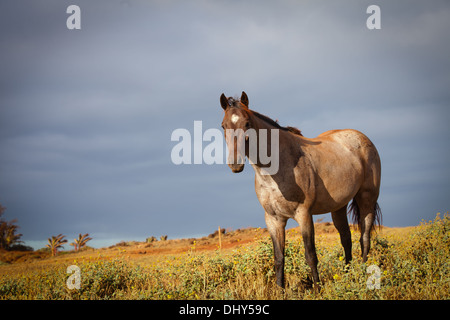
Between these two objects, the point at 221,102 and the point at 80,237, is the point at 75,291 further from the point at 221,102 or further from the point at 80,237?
the point at 80,237

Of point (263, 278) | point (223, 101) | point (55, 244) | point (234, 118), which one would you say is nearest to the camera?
point (234, 118)

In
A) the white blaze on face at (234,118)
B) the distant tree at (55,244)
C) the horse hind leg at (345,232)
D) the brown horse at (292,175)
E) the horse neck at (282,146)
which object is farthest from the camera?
the distant tree at (55,244)

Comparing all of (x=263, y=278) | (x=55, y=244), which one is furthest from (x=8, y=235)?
(x=263, y=278)

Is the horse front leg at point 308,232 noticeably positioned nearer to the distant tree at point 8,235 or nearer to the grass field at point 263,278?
the grass field at point 263,278

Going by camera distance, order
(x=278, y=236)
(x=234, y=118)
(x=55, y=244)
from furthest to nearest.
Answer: (x=55, y=244) → (x=278, y=236) → (x=234, y=118)

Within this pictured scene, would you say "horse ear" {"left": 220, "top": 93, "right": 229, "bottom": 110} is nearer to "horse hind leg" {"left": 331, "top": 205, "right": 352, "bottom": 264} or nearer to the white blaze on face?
the white blaze on face

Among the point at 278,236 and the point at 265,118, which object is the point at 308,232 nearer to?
the point at 278,236

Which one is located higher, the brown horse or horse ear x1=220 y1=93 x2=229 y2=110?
horse ear x1=220 y1=93 x2=229 y2=110

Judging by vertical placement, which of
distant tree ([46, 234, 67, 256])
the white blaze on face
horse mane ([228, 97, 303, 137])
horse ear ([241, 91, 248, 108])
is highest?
horse ear ([241, 91, 248, 108])

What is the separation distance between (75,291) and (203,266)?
9.02ft

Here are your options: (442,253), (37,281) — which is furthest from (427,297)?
(37,281)

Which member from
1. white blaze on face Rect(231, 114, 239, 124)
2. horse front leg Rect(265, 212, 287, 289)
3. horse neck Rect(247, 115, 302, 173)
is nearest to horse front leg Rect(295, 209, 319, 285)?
horse front leg Rect(265, 212, 287, 289)

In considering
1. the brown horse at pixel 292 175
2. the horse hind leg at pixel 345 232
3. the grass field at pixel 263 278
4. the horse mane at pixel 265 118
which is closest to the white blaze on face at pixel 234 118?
the brown horse at pixel 292 175
